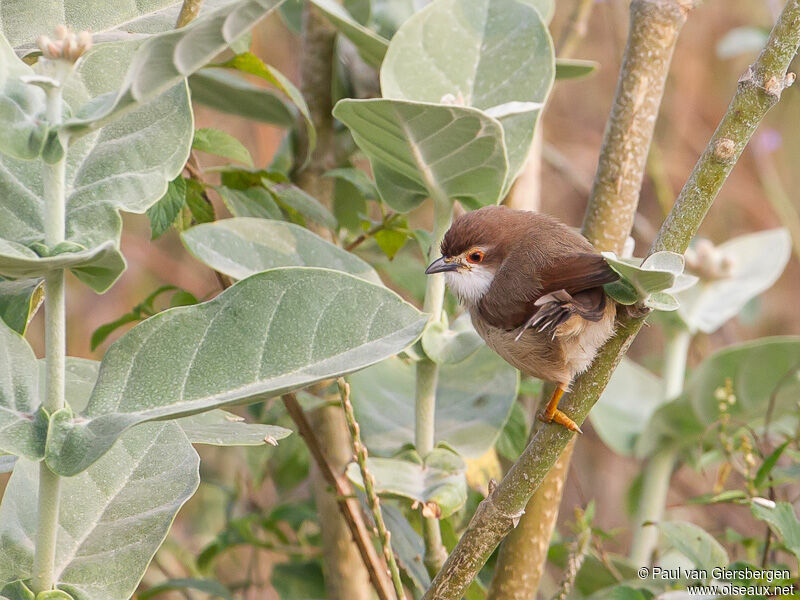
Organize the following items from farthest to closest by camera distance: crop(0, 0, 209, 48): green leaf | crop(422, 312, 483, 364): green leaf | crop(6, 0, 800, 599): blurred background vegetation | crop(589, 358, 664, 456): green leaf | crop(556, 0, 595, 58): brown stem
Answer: crop(6, 0, 800, 599): blurred background vegetation
crop(556, 0, 595, 58): brown stem
crop(589, 358, 664, 456): green leaf
crop(422, 312, 483, 364): green leaf
crop(0, 0, 209, 48): green leaf

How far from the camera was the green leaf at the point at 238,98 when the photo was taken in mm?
1725

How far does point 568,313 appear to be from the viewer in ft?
4.79

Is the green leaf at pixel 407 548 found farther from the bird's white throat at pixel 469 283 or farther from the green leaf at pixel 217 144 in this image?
the green leaf at pixel 217 144

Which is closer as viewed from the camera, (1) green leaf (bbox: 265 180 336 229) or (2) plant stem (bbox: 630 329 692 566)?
(1) green leaf (bbox: 265 180 336 229)

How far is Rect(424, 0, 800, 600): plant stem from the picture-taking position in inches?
40.6

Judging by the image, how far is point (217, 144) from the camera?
A: 1425mm

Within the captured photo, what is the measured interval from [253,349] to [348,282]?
127mm

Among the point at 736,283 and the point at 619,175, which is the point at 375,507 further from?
the point at 736,283

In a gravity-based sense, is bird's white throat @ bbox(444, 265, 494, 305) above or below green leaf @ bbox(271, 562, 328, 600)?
above

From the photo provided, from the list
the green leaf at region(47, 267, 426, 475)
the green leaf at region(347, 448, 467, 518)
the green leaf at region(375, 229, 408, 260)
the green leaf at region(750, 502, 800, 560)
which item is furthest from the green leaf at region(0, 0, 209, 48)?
the green leaf at region(750, 502, 800, 560)

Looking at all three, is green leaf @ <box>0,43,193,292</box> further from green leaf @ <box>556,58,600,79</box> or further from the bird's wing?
green leaf @ <box>556,58,600,79</box>

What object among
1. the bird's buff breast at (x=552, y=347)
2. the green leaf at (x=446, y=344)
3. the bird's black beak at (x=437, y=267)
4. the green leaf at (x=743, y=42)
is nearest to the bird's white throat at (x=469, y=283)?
the bird's buff breast at (x=552, y=347)

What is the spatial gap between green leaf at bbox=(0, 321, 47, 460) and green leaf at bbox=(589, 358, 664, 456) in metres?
1.19

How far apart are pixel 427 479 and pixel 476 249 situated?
25.3 inches
